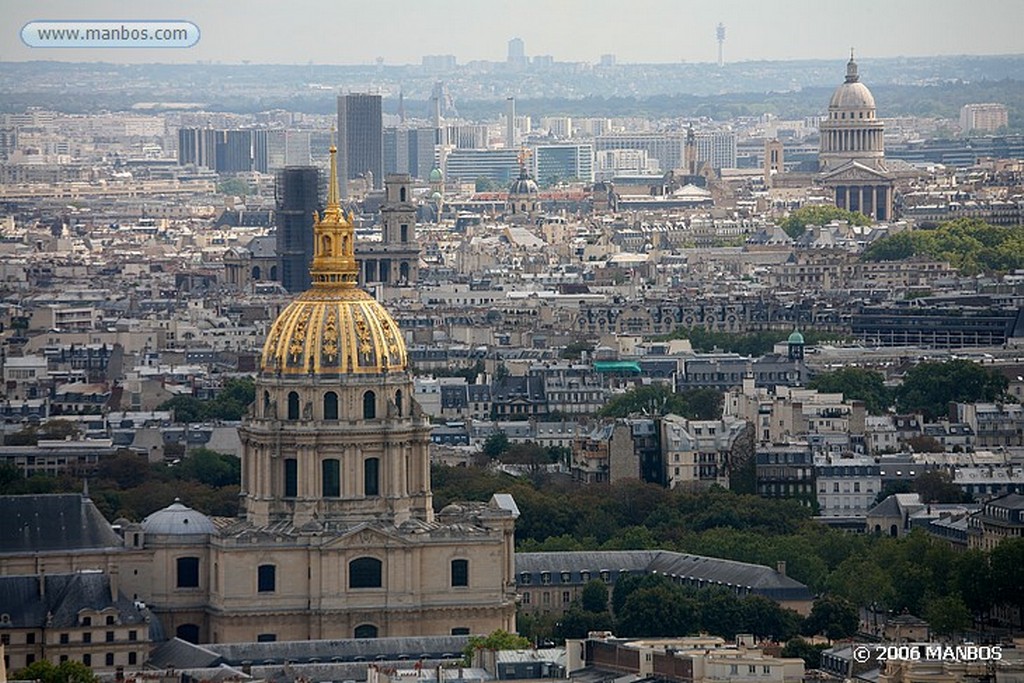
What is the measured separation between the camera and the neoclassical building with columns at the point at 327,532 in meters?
73.4

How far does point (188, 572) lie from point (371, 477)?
3319 millimetres

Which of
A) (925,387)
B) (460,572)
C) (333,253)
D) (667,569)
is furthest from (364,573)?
(925,387)

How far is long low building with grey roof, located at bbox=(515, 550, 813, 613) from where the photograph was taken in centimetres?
7556

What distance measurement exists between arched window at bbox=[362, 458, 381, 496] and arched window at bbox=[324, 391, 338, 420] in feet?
2.84

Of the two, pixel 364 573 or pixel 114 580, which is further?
pixel 364 573

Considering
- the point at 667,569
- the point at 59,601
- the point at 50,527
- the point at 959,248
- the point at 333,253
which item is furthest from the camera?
the point at 959,248

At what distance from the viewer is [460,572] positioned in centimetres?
7456

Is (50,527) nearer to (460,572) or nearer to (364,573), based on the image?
(364,573)

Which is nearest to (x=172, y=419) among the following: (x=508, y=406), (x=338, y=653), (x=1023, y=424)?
(x=508, y=406)

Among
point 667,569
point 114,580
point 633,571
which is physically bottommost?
point 633,571

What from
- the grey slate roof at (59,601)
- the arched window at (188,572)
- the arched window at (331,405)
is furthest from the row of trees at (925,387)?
the grey slate roof at (59,601)

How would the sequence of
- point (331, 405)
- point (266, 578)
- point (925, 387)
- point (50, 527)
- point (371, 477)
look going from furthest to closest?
point (925, 387)
point (331, 405)
point (371, 477)
point (266, 578)
point (50, 527)

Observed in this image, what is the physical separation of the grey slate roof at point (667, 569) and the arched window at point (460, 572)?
3641 millimetres

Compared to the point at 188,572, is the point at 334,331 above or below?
above
